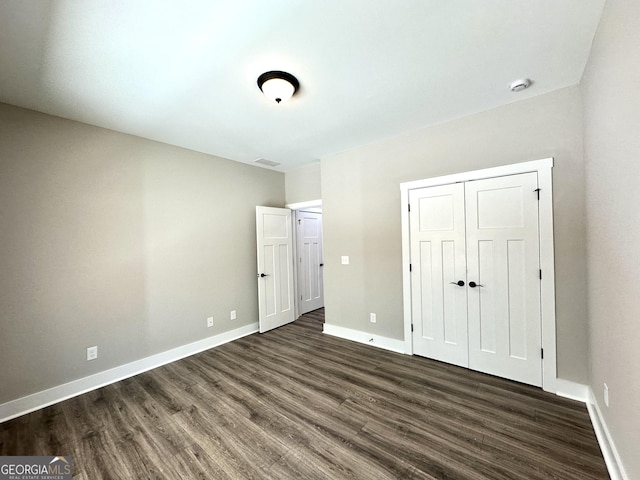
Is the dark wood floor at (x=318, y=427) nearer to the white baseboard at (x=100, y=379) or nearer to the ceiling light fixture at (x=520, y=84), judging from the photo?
the white baseboard at (x=100, y=379)

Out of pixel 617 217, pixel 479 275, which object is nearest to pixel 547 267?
pixel 479 275

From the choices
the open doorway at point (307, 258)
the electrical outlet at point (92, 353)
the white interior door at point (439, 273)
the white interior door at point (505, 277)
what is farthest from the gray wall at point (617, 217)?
the electrical outlet at point (92, 353)

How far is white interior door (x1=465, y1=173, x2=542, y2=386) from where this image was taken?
232 centimetres

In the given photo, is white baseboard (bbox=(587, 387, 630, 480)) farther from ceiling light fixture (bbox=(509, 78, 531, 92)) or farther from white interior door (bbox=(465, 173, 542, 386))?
ceiling light fixture (bbox=(509, 78, 531, 92))

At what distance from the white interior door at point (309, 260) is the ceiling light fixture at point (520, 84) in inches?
136

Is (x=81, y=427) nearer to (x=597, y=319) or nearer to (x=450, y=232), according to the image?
(x=450, y=232)

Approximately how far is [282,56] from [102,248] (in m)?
2.66

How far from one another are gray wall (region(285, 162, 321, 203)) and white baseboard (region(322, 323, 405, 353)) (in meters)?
2.15

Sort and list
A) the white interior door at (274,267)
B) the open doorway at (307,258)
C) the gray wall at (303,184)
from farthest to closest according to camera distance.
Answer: the open doorway at (307,258)
the gray wall at (303,184)
the white interior door at (274,267)

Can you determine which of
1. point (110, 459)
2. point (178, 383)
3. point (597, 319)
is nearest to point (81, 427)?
point (110, 459)

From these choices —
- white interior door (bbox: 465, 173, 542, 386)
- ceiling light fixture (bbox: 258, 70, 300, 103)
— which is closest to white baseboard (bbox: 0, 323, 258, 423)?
ceiling light fixture (bbox: 258, 70, 300, 103)

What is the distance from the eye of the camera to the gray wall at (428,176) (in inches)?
84.7

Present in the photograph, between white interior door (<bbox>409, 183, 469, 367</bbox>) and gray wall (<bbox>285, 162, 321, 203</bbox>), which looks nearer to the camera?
white interior door (<bbox>409, 183, 469, 367</bbox>)

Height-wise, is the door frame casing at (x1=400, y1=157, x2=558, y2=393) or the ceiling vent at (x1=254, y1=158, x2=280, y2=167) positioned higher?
the ceiling vent at (x1=254, y1=158, x2=280, y2=167)
